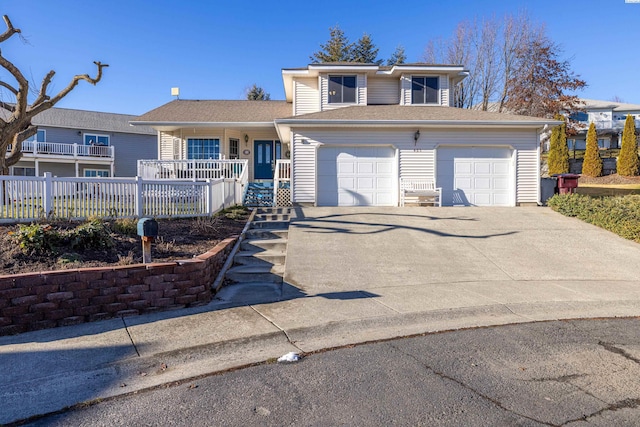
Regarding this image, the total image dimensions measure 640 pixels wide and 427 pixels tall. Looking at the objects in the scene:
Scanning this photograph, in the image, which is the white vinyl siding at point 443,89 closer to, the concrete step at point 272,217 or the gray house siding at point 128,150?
the concrete step at point 272,217

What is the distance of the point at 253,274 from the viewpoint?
7.38m

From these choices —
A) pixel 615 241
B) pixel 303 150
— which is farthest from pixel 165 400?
pixel 303 150

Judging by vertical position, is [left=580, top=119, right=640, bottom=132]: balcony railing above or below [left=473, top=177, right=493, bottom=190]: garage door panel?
above

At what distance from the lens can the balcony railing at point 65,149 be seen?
26750mm

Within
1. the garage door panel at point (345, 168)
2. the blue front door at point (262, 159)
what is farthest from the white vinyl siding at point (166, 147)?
the garage door panel at point (345, 168)

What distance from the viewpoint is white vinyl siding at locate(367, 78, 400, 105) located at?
18.8 m

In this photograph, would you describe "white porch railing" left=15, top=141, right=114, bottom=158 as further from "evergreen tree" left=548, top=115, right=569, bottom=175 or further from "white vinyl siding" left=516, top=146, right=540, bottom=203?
"evergreen tree" left=548, top=115, right=569, bottom=175

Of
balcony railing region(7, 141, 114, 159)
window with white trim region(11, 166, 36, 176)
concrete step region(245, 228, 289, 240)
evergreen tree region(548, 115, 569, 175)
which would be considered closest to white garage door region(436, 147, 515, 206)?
concrete step region(245, 228, 289, 240)

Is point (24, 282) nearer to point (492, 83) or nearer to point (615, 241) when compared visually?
point (615, 241)

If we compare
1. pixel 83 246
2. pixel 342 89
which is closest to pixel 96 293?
pixel 83 246

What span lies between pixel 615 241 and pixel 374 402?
9.35 metres

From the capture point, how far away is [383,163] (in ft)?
49.0

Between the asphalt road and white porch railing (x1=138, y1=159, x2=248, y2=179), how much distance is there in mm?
12599

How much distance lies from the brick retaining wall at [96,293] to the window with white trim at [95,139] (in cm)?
2962
